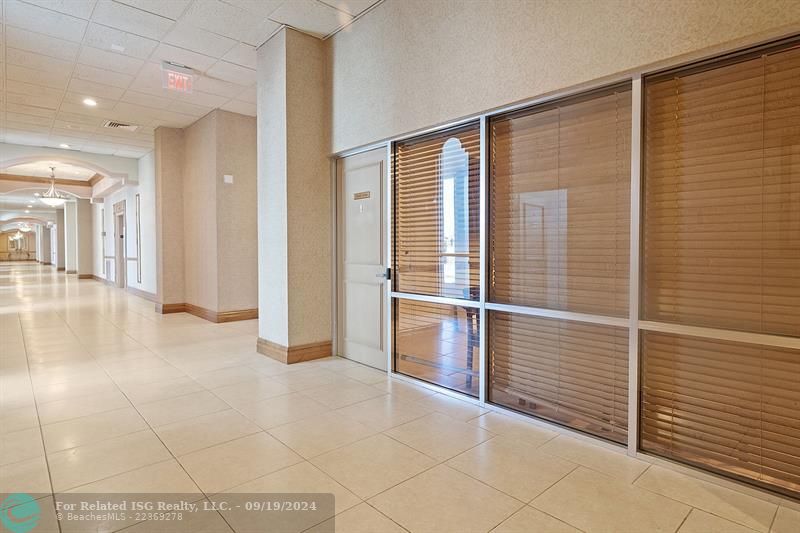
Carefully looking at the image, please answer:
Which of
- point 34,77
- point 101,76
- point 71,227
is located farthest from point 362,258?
point 71,227

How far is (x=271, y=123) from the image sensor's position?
16.6ft

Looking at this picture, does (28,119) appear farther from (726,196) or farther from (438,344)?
(726,196)

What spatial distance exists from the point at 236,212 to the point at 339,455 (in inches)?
238

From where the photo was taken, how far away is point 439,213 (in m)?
3.98

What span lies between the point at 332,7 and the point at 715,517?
4.95 meters

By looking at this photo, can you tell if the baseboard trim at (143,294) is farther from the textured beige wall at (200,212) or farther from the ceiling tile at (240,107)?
the ceiling tile at (240,107)

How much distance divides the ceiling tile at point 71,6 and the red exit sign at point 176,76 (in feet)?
3.86

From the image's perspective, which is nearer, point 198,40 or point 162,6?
point 162,6

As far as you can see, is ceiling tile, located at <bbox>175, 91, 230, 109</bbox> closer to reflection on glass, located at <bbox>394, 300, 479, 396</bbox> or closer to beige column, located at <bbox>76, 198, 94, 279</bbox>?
reflection on glass, located at <bbox>394, 300, 479, 396</bbox>

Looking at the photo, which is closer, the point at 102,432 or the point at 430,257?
the point at 102,432

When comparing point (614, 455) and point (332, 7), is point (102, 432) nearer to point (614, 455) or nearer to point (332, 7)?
point (614, 455)

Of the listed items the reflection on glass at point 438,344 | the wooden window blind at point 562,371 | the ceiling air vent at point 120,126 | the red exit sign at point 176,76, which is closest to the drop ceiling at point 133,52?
the red exit sign at point 176,76

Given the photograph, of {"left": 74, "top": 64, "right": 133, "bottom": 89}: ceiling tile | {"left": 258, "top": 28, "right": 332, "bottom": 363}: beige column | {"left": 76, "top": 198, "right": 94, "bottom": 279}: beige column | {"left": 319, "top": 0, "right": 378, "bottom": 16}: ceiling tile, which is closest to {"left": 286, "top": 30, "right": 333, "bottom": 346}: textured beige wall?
{"left": 258, "top": 28, "right": 332, "bottom": 363}: beige column

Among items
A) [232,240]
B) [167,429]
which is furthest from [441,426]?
[232,240]
